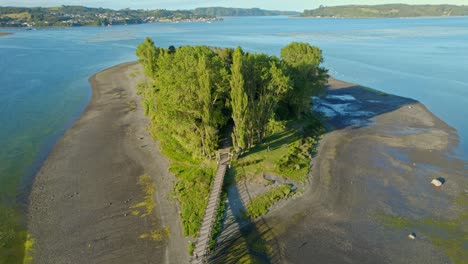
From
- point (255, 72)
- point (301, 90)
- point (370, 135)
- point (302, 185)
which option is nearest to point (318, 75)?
point (301, 90)

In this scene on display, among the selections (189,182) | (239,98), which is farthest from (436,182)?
(189,182)

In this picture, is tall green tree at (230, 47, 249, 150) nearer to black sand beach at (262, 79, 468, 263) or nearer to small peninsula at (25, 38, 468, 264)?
small peninsula at (25, 38, 468, 264)

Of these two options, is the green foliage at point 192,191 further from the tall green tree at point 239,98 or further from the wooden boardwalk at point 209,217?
the tall green tree at point 239,98

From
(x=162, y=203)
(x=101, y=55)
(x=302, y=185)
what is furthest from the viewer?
(x=101, y=55)

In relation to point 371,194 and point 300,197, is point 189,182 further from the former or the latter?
point 371,194

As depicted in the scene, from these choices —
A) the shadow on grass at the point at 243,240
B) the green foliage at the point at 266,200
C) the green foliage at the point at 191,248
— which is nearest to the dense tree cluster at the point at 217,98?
the green foliage at the point at 266,200

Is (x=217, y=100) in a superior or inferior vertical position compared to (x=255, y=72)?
inferior

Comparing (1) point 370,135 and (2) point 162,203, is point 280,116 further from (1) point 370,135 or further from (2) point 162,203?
(2) point 162,203
